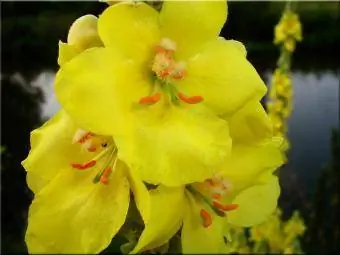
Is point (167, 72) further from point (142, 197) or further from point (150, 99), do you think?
→ point (142, 197)

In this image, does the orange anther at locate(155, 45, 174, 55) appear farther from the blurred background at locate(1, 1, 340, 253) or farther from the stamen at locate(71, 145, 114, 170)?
the blurred background at locate(1, 1, 340, 253)

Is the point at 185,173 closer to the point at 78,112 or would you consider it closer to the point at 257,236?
the point at 78,112

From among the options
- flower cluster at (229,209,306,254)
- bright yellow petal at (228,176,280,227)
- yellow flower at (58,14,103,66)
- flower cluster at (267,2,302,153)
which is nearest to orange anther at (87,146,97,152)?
yellow flower at (58,14,103,66)

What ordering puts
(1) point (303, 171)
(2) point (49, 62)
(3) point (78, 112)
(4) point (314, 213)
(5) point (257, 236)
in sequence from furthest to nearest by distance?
(2) point (49, 62), (1) point (303, 171), (4) point (314, 213), (5) point (257, 236), (3) point (78, 112)

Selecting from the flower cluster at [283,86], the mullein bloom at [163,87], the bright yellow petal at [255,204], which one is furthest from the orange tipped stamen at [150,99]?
the flower cluster at [283,86]

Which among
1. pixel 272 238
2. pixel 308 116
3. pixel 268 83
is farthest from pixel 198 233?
Answer: pixel 268 83

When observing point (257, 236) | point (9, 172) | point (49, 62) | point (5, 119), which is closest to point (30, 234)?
point (257, 236)
